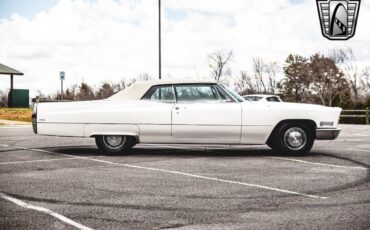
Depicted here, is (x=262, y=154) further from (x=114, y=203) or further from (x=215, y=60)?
(x=215, y=60)

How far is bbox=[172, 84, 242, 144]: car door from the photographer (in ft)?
33.1

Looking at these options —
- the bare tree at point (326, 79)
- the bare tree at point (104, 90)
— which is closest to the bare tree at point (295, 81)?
the bare tree at point (326, 79)

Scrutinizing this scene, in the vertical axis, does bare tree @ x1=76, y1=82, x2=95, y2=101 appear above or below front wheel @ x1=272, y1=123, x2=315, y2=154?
above

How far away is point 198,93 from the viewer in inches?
406

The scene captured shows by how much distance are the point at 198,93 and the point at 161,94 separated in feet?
2.35

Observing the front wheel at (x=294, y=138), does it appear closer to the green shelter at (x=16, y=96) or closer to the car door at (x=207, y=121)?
the car door at (x=207, y=121)

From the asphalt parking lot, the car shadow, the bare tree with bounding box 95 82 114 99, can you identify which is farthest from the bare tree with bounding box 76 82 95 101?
the asphalt parking lot

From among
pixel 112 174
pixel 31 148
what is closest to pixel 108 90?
pixel 31 148

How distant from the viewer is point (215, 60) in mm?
53469

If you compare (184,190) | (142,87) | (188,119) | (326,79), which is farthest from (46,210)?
(326,79)

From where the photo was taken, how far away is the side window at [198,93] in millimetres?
10281

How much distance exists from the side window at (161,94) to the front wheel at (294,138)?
2.18 metres

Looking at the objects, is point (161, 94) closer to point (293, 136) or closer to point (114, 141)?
point (114, 141)

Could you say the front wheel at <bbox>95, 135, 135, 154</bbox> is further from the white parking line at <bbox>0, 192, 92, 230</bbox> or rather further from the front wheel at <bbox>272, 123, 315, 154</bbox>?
the white parking line at <bbox>0, 192, 92, 230</bbox>
